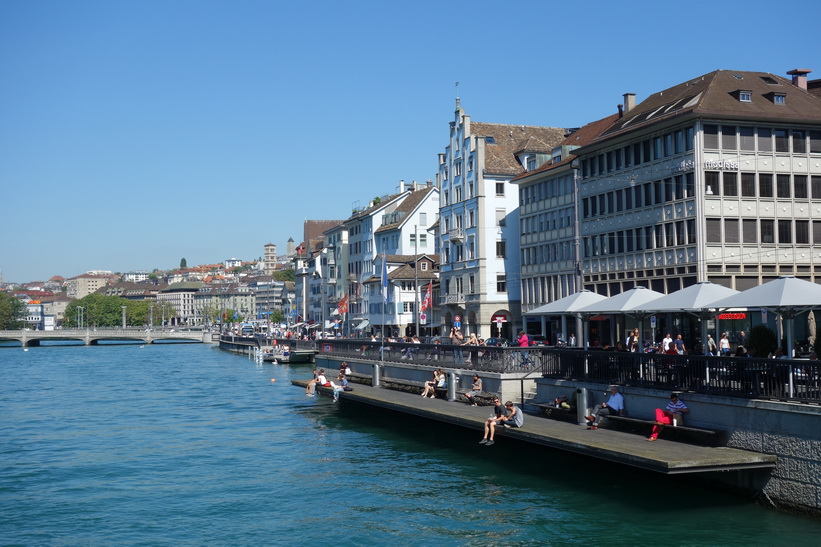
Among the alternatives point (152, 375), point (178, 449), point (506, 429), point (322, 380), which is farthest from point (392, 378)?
point (152, 375)

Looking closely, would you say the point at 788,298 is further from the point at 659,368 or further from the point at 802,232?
the point at 802,232

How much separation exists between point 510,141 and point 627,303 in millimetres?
56341

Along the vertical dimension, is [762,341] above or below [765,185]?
below

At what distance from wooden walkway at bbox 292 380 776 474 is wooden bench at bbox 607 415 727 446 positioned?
273mm

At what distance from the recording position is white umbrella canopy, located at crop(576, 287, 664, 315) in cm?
3079

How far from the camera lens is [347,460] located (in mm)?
32938

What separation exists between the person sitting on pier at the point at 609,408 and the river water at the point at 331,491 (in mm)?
1483

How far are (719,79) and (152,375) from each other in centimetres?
5724

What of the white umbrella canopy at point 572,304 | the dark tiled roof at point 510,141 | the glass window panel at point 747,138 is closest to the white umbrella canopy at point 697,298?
the white umbrella canopy at point 572,304

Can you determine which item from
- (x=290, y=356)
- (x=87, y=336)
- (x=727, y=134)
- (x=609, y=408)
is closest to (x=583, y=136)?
(x=727, y=134)

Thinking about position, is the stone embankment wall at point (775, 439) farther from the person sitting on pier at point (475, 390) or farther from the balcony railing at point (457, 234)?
the balcony railing at point (457, 234)

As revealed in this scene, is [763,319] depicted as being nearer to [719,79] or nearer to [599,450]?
[719,79]

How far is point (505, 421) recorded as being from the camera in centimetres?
2897

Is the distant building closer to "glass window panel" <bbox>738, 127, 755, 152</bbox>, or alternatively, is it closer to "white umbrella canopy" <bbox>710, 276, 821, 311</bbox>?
"glass window panel" <bbox>738, 127, 755, 152</bbox>
